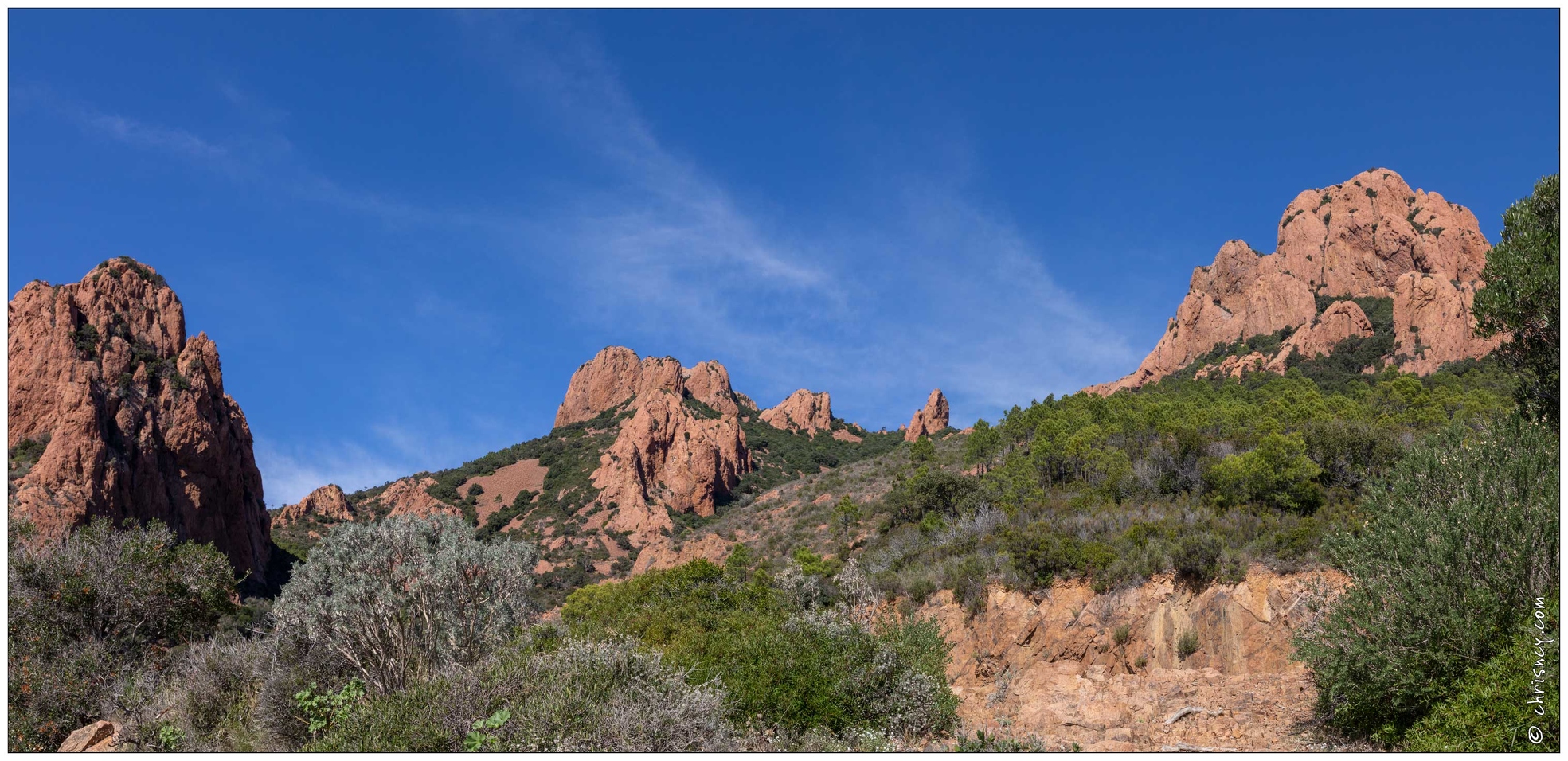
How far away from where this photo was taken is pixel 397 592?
14.7m

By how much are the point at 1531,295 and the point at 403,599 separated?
2088 centimetres

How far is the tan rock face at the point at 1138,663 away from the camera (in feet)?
51.9

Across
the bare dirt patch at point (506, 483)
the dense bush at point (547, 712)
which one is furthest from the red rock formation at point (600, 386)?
the dense bush at point (547, 712)

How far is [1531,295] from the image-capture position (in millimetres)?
13219

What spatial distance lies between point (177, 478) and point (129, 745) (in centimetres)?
3817

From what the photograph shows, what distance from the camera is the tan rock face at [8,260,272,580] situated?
124ft

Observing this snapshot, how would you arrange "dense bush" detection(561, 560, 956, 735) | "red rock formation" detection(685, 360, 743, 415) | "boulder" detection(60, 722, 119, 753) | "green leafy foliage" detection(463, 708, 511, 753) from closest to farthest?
"green leafy foliage" detection(463, 708, 511, 753) < "boulder" detection(60, 722, 119, 753) < "dense bush" detection(561, 560, 956, 735) < "red rock formation" detection(685, 360, 743, 415)

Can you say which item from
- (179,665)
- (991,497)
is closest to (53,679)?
(179,665)

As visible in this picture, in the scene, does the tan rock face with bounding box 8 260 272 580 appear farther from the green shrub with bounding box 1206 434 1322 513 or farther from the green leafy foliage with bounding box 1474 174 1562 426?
the green leafy foliage with bounding box 1474 174 1562 426

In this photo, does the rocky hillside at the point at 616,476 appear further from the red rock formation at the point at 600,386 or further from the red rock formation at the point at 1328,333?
the red rock formation at the point at 1328,333

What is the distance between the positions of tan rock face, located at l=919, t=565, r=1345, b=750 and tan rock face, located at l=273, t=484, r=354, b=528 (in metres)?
69.7

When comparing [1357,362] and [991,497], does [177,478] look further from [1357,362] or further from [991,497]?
[1357,362]

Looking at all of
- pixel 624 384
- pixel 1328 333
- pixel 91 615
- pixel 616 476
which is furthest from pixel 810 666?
pixel 624 384

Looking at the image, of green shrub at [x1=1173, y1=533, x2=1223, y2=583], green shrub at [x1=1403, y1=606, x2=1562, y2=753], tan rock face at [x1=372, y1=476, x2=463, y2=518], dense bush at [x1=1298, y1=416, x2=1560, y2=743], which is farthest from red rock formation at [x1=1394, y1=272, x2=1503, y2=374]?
tan rock face at [x1=372, y1=476, x2=463, y2=518]
